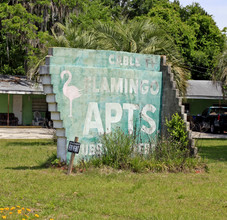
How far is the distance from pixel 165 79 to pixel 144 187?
4.29 m

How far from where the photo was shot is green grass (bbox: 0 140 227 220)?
7.96 metres

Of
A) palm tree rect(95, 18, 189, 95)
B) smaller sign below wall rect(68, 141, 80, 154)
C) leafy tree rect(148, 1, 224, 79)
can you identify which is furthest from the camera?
leafy tree rect(148, 1, 224, 79)

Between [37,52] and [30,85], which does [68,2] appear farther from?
[30,85]

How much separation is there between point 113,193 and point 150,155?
125 inches

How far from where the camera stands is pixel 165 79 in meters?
13.5

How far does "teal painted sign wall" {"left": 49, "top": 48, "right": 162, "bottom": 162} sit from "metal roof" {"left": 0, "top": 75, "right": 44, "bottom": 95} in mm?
18897

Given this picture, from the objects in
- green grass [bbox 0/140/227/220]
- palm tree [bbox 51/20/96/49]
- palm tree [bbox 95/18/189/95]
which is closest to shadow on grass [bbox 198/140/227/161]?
palm tree [bbox 95/18/189/95]

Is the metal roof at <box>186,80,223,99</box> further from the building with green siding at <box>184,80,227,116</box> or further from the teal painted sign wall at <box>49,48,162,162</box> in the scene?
the teal painted sign wall at <box>49,48,162,162</box>

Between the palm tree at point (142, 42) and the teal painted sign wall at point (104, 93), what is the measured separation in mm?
4911

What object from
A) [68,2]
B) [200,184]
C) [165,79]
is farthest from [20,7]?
[200,184]

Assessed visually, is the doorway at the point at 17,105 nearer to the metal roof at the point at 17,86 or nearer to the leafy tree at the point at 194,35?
the metal roof at the point at 17,86

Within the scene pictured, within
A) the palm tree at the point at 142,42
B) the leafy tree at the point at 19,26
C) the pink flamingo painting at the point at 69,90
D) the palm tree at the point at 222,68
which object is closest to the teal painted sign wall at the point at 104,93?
the pink flamingo painting at the point at 69,90

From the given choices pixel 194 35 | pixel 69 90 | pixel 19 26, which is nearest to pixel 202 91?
pixel 194 35

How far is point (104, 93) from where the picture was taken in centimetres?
1260
